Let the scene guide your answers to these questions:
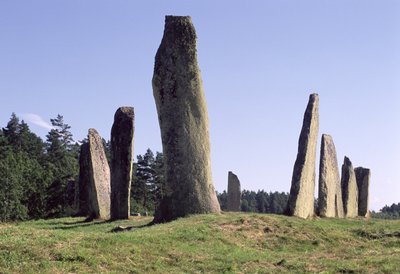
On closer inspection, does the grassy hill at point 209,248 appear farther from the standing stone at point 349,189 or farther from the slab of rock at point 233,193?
the slab of rock at point 233,193

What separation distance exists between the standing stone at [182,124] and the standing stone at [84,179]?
8912 millimetres

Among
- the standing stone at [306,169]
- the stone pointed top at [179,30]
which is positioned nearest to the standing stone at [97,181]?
the standing stone at [306,169]

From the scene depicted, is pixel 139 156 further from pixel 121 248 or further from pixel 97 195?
pixel 121 248

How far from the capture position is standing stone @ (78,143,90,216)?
2975 centimetres

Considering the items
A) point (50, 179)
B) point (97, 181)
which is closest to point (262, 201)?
point (50, 179)

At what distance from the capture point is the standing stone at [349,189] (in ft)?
112

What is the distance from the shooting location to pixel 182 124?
2134cm

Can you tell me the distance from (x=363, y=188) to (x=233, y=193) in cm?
817

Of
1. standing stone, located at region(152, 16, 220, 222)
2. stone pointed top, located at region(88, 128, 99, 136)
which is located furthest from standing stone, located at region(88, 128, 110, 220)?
standing stone, located at region(152, 16, 220, 222)

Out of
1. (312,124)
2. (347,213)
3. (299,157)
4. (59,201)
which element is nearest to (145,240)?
(299,157)

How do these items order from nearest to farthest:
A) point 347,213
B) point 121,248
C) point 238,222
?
point 121,248, point 238,222, point 347,213

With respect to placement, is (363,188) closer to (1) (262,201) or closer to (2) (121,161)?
(2) (121,161)

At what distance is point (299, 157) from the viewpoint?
26.7m

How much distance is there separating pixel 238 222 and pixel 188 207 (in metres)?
2.24
